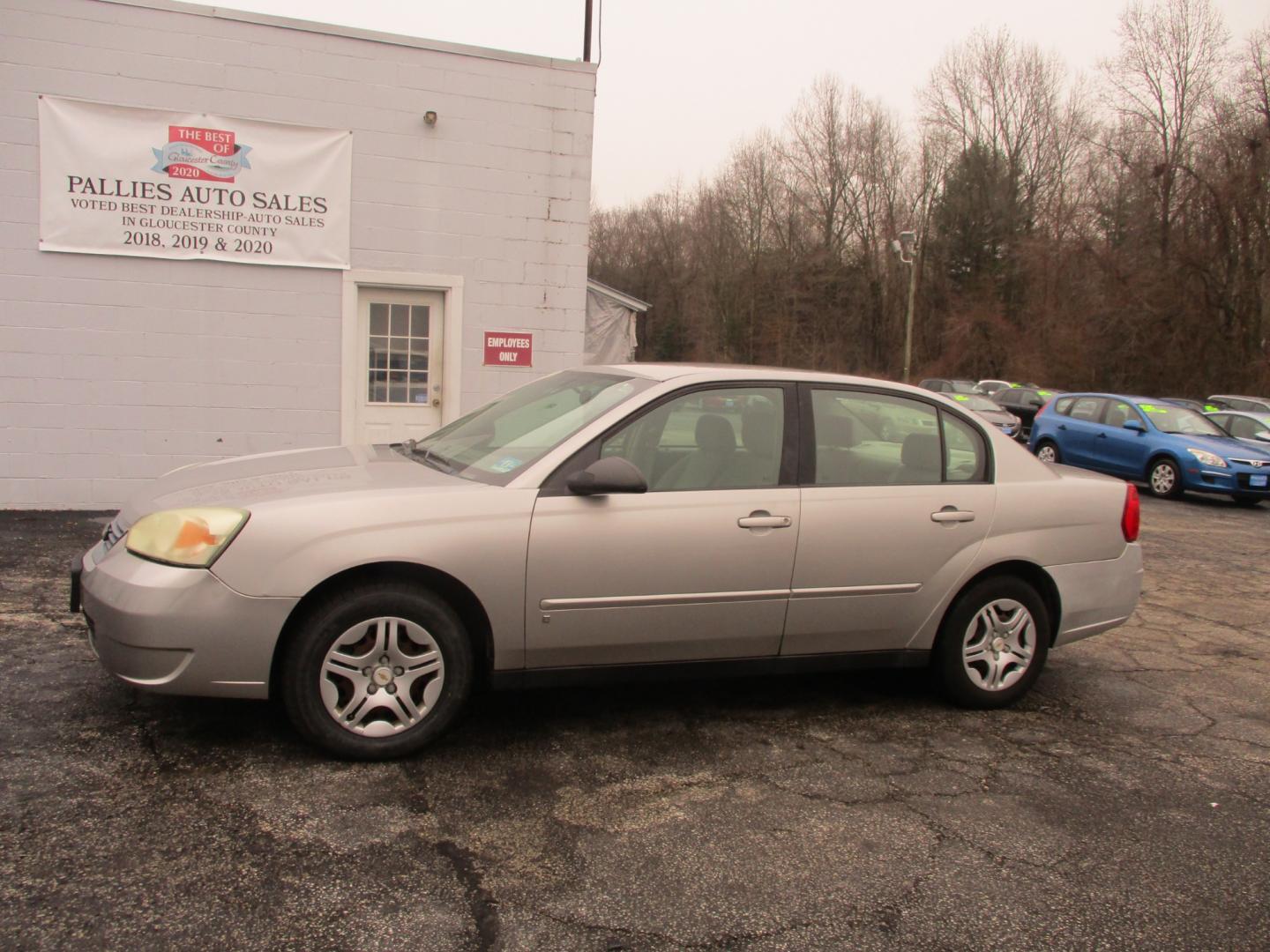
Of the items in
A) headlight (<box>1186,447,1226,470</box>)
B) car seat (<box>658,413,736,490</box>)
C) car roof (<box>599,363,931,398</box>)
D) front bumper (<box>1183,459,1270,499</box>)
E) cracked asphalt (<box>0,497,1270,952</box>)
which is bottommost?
cracked asphalt (<box>0,497,1270,952</box>)

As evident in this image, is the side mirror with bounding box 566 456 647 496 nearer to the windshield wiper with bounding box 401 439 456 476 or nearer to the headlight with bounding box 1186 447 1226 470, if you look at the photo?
the windshield wiper with bounding box 401 439 456 476

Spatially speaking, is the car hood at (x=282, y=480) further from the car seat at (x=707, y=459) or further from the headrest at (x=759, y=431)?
the headrest at (x=759, y=431)

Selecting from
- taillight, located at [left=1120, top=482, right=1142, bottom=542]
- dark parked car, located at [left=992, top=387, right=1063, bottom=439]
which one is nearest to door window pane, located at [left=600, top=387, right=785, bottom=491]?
taillight, located at [left=1120, top=482, right=1142, bottom=542]

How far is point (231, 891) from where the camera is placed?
2826mm

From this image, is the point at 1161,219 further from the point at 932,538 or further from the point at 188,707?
the point at 188,707

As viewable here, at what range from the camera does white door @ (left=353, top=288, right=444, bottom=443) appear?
978 cm

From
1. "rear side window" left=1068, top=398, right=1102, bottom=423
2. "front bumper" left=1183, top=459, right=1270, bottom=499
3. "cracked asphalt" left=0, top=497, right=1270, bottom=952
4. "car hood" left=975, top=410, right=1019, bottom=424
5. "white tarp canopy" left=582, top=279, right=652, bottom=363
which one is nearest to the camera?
"cracked asphalt" left=0, top=497, right=1270, bottom=952

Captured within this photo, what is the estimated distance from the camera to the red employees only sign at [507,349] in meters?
10.1

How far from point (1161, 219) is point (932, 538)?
33.3 metres

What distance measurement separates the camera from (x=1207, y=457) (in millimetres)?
14117

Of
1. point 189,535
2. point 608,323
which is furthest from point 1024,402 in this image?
point 189,535

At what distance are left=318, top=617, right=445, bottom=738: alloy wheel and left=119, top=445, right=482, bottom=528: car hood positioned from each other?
548 mm

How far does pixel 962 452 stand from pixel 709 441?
1.28 m

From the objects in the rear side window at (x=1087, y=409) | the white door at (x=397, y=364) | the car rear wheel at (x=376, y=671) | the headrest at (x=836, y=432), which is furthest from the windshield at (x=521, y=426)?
the rear side window at (x=1087, y=409)
